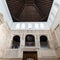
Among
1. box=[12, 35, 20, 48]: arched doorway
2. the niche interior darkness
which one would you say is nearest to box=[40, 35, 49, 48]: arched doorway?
the niche interior darkness

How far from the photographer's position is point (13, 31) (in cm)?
533

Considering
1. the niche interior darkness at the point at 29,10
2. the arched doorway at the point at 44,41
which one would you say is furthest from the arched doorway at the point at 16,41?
the arched doorway at the point at 44,41

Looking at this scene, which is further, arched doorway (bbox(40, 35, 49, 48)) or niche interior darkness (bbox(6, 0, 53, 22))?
arched doorway (bbox(40, 35, 49, 48))

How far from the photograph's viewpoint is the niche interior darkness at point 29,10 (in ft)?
15.4

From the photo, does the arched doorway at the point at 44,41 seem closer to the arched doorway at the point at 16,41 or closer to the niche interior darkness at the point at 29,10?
the niche interior darkness at the point at 29,10

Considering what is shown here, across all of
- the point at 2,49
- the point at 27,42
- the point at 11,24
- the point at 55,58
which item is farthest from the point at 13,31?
the point at 55,58

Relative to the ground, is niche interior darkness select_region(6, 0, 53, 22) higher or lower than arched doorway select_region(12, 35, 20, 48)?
higher

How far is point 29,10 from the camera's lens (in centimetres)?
517

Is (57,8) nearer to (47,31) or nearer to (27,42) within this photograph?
(47,31)

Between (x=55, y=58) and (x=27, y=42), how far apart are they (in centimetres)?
152

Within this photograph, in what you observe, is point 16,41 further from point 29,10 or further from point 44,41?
point 29,10

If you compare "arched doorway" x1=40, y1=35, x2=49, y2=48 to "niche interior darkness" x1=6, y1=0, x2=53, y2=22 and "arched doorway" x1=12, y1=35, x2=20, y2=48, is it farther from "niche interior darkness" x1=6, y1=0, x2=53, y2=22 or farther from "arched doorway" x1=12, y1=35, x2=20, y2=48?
"arched doorway" x1=12, y1=35, x2=20, y2=48

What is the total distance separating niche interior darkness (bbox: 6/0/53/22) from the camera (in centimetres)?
470

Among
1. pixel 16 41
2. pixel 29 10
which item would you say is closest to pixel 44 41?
pixel 16 41
